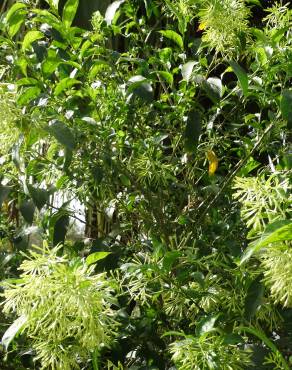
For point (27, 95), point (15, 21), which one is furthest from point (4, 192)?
point (15, 21)

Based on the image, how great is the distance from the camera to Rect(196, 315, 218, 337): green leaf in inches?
42.4

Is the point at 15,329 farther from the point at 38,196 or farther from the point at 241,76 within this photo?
the point at 241,76

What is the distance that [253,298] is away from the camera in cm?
112

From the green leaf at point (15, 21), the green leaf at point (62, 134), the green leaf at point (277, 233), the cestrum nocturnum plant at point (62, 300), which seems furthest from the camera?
the green leaf at point (15, 21)

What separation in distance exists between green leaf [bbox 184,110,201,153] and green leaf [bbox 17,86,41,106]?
34cm

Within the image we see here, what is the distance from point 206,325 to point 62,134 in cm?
42

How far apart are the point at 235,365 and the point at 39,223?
72 centimetres

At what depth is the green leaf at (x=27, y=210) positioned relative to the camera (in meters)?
1.39

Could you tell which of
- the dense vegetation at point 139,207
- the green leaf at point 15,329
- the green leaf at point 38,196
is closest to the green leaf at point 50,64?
the dense vegetation at point 139,207

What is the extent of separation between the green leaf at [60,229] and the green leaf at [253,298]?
0.47 m

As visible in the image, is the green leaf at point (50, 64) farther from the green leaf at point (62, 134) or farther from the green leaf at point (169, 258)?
the green leaf at point (169, 258)

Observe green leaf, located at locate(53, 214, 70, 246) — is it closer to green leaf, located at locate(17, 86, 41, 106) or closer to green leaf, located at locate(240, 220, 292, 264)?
green leaf, located at locate(17, 86, 41, 106)

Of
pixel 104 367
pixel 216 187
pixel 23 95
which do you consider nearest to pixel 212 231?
pixel 216 187

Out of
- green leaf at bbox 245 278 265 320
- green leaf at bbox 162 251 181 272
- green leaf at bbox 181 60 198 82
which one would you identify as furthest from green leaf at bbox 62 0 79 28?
green leaf at bbox 245 278 265 320
